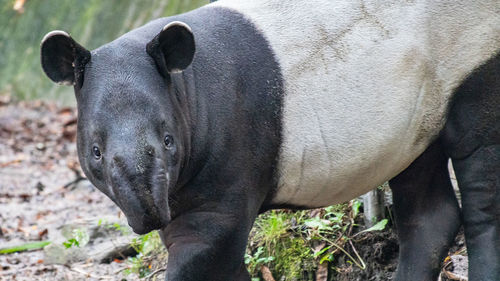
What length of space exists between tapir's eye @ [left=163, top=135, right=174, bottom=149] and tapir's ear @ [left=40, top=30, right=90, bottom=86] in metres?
0.46

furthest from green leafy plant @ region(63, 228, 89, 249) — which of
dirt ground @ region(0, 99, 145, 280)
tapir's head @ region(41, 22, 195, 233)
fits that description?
tapir's head @ region(41, 22, 195, 233)

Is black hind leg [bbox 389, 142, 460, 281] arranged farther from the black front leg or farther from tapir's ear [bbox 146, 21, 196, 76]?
tapir's ear [bbox 146, 21, 196, 76]

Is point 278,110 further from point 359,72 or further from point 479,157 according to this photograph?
point 479,157

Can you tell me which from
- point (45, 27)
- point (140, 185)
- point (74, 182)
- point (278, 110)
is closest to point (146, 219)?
point (140, 185)

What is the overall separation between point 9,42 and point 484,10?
12465 millimetres

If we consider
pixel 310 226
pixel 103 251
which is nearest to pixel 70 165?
pixel 103 251

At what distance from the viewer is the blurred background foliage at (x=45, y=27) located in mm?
13859

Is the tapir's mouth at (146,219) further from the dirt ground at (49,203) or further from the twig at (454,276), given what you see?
the twig at (454,276)

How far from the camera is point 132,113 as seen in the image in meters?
3.24

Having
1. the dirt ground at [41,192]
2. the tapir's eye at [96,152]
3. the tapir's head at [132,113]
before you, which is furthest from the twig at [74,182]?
the tapir's eye at [96,152]

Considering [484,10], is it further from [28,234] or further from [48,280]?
[28,234]

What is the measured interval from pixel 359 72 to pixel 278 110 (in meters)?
0.44

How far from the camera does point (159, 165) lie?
320cm

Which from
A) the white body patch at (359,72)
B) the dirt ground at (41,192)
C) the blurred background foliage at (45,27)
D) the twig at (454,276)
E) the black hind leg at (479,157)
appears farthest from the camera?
the blurred background foliage at (45,27)
